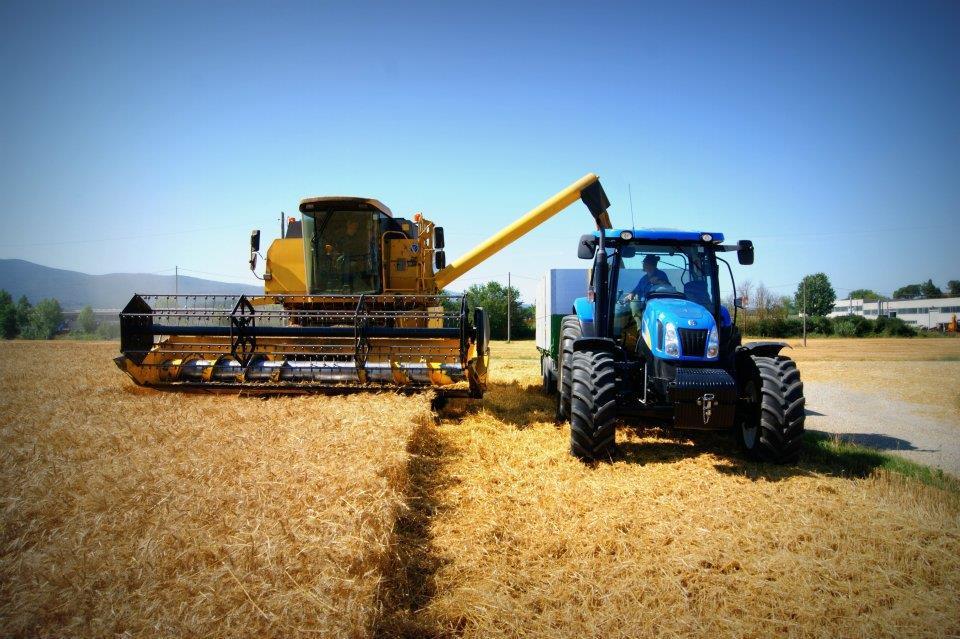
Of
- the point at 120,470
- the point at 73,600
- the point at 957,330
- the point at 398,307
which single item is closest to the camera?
the point at 73,600

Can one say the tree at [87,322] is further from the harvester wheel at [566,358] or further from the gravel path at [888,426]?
the gravel path at [888,426]

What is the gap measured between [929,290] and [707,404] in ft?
302

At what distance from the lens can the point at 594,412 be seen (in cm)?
508

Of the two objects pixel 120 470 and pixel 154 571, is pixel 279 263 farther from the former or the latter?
pixel 154 571

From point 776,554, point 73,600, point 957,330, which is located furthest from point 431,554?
point 957,330

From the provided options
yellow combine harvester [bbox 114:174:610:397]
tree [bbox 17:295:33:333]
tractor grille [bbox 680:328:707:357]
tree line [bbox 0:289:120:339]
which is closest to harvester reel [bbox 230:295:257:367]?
yellow combine harvester [bbox 114:174:610:397]

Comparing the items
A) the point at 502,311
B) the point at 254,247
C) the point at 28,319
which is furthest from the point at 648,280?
the point at 28,319

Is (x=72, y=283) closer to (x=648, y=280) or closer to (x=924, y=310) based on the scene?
(x=648, y=280)

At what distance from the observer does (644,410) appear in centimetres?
534

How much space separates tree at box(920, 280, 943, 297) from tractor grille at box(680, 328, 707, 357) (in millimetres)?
83580

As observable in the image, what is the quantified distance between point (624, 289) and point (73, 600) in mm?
5432

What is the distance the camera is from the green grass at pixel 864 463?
16.5 ft

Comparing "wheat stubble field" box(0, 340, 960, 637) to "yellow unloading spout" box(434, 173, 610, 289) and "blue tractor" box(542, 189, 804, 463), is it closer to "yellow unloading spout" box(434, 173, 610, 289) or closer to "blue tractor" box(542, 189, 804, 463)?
"blue tractor" box(542, 189, 804, 463)

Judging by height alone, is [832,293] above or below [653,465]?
above
